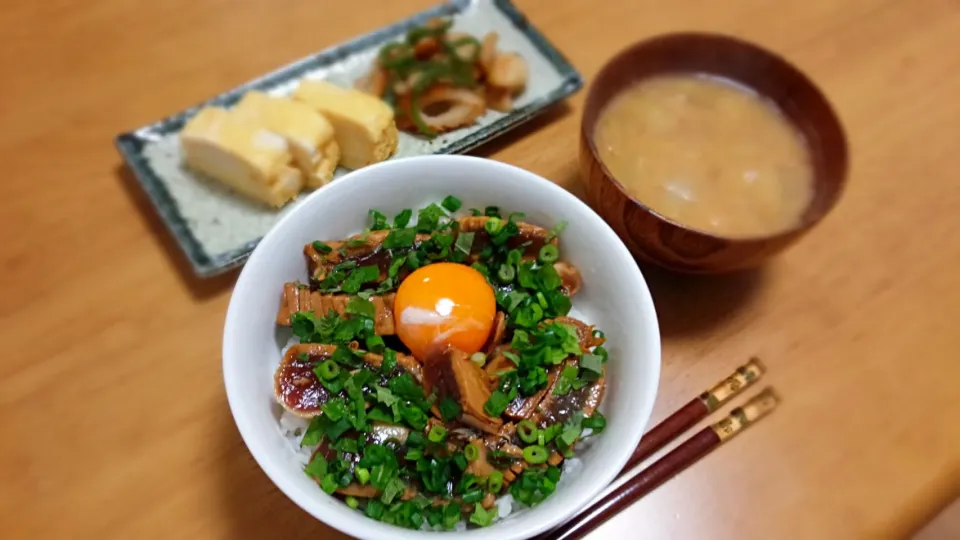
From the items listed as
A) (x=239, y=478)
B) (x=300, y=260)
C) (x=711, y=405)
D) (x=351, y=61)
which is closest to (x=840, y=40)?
(x=711, y=405)

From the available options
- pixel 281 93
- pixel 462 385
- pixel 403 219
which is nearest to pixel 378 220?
pixel 403 219

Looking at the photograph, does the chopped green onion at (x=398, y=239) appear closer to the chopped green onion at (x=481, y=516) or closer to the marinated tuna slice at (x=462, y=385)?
the marinated tuna slice at (x=462, y=385)

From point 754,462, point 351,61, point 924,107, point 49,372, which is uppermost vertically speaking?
point 351,61

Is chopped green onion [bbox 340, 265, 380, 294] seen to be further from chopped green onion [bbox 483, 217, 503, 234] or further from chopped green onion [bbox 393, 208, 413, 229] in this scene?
chopped green onion [bbox 483, 217, 503, 234]

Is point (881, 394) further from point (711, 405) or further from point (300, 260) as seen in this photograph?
point (300, 260)

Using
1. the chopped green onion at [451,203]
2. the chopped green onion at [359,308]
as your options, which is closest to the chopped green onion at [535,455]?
the chopped green onion at [359,308]
